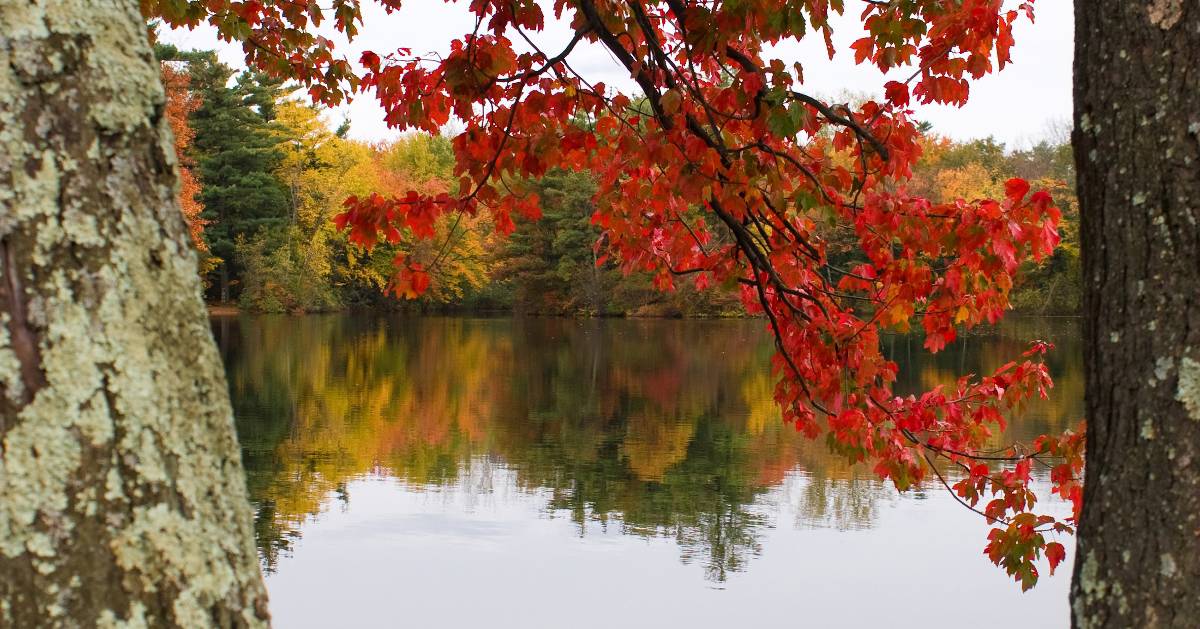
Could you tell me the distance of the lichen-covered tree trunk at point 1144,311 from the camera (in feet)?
6.13

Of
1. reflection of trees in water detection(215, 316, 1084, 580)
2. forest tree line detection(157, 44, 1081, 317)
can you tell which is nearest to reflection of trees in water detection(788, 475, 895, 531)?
reflection of trees in water detection(215, 316, 1084, 580)

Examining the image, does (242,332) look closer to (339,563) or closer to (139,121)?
(339,563)

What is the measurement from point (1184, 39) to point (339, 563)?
28.0ft

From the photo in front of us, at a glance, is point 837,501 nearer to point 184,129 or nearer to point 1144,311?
point 1144,311

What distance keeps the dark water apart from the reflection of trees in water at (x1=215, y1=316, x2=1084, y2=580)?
5 centimetres

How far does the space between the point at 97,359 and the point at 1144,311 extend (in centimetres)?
165

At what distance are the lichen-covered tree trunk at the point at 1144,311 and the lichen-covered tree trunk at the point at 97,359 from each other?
1472 mm

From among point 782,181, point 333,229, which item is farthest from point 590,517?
point 333,229

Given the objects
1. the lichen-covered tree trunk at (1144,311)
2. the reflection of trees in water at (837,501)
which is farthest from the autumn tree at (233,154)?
the lichen-covered tree trunk at (1144,311)

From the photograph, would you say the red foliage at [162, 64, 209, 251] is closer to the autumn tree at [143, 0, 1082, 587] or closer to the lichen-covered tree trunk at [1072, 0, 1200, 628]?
the autumn tree at [143, 0, 1082, 587]

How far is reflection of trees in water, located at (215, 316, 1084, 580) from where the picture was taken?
36.3 ft

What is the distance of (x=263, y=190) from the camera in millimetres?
49781

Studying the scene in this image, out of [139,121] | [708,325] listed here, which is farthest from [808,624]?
[708,325]

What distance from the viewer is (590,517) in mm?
10805
